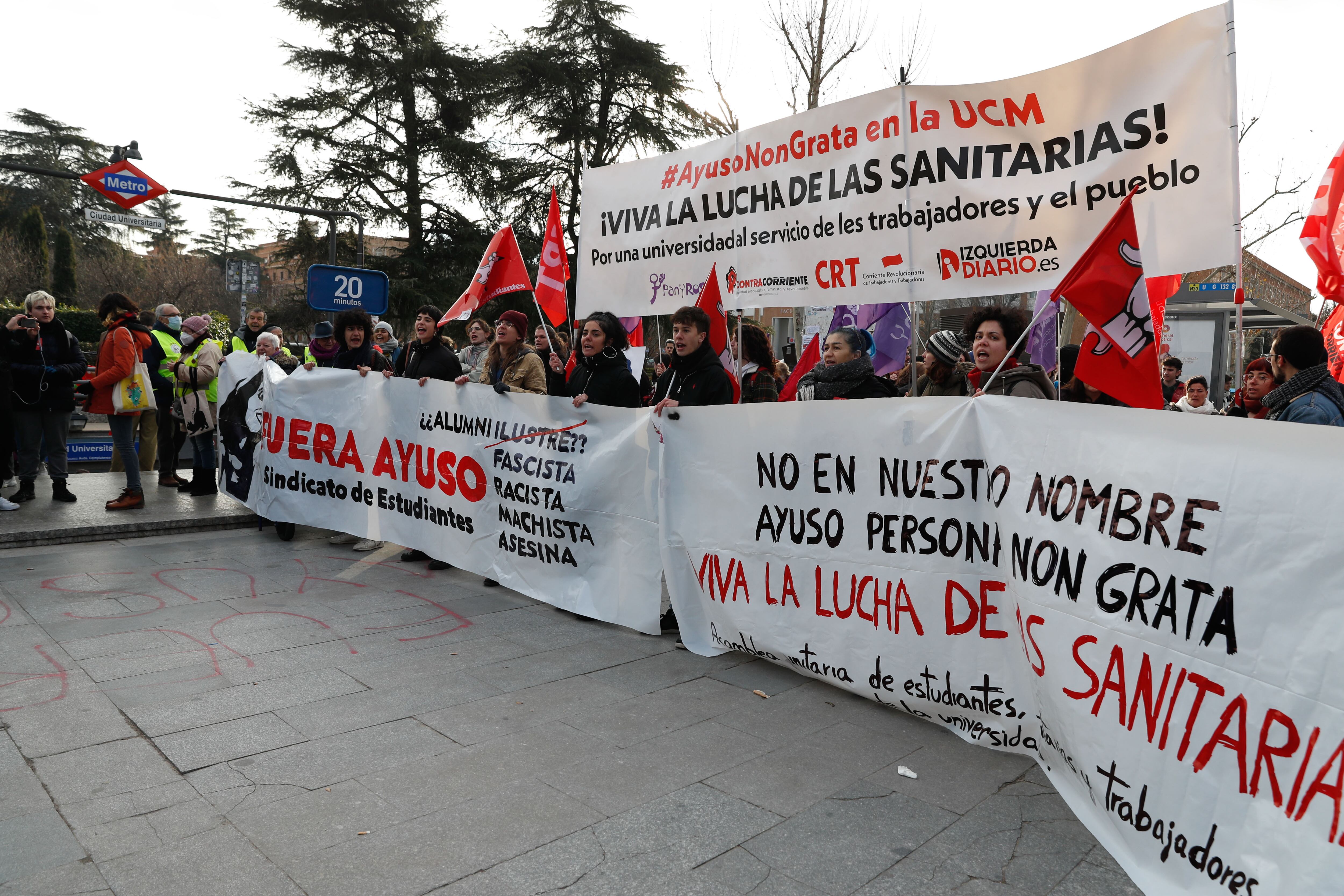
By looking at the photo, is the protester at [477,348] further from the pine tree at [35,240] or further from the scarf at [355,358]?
the pine tree at [35,240]

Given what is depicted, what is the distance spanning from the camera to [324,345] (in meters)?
8.12

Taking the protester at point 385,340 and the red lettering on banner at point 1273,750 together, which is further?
→ the protester at point 385,340

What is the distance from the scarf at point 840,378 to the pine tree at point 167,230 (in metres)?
47.5

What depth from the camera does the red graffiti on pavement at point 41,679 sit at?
3707 millimetres

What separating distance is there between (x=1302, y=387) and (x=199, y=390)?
8532 mm

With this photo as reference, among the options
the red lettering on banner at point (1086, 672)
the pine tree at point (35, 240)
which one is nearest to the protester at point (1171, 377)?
the red lettering on banner at point (1086, 672)

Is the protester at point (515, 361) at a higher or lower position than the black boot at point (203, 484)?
higher

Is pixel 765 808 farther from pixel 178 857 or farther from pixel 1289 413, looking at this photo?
pixel 1289 413

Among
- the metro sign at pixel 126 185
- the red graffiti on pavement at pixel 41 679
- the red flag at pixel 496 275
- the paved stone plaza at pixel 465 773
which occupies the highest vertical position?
the metro sign at pixel 126 185

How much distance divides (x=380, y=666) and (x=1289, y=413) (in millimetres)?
4463

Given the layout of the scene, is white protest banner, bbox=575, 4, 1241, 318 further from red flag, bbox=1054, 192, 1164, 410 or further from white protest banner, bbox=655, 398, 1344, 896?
white protest banner, bbox=655, 398, 1344, 896

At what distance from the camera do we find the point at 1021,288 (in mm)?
4391

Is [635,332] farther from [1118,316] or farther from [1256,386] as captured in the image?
[1118,316]

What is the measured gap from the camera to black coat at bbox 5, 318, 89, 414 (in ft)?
25.1
